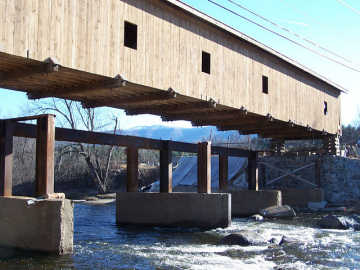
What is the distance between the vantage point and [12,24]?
9.61 meters

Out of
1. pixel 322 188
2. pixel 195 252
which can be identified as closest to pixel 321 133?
pixel 322 188

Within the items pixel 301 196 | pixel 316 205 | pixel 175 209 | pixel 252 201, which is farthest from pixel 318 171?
pixel 175 209

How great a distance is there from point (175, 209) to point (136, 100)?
4716 millimetres

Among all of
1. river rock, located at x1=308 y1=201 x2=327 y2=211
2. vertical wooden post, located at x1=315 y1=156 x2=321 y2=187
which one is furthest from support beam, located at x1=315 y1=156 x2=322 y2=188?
river rock, located at x1=308 y1=201 x2=327 y2=211

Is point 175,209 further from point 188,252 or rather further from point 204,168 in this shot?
point 188,252

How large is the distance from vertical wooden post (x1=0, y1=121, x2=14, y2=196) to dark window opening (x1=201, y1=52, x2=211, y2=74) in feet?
21.7

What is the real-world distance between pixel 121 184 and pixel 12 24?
31662 mm

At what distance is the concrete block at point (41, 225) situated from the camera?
33.3 feet

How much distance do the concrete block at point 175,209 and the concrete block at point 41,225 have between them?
7030mm

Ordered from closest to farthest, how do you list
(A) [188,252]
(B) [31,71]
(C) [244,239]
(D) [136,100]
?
(B) [31,71] < (A) [188,252] < (C) [244,239] < (D) [136,100]

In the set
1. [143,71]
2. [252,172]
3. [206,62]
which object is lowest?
[252,172]

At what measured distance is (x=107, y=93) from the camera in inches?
547

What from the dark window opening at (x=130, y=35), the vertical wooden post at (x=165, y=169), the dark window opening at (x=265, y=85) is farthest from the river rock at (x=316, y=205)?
the dark window opening at (x=130, y=35)

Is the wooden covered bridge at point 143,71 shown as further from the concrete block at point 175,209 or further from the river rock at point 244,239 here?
the river rock at point 244,239
